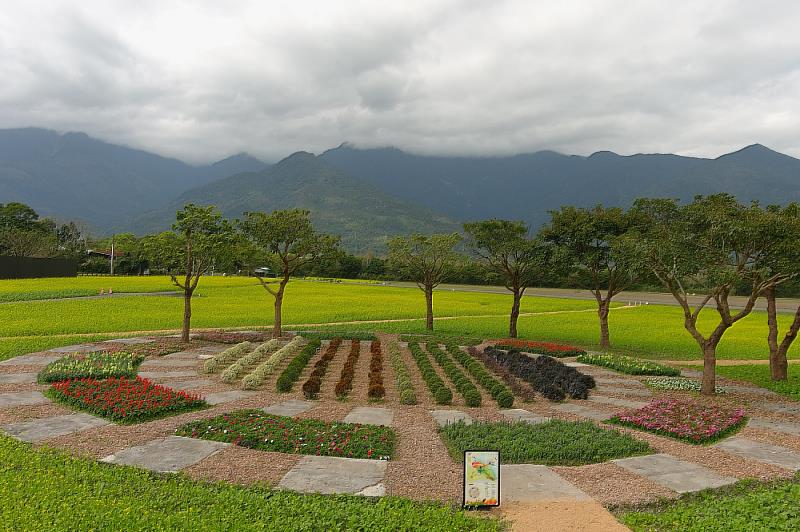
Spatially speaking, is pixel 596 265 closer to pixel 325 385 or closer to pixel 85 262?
pixel 325 385

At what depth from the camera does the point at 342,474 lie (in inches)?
366

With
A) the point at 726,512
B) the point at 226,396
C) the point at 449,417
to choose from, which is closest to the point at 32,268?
the point at 226,396

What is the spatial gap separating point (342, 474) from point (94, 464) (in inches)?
182

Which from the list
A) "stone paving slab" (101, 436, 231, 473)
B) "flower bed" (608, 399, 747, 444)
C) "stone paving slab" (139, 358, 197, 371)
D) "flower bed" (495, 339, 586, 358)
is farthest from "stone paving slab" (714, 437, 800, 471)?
"stone paving slab" (139, 358, 197, 371)

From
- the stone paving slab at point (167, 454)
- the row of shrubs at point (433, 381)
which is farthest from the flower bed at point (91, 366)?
the row of shrubs at point (433, 381)

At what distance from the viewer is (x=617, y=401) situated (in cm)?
1616

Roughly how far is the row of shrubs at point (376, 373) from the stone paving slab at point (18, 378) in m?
11.0

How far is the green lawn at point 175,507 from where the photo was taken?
7.03 meters

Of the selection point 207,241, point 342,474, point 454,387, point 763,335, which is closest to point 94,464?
point 342,474

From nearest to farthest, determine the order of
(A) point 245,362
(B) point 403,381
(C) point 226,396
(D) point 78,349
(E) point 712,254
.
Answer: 1. (C) point 226,396
2. (B) point 403,381
3. (E) point 712,254
4. (A) point 245,362
5. (D) point 78,349

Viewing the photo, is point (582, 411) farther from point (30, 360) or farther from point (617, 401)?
point (30, 360)

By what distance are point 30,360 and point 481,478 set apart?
19767 millimetres

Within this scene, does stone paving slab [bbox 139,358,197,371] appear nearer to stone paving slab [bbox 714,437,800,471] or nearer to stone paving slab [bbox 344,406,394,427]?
stone paving slab [bbox 344,406,394,427]

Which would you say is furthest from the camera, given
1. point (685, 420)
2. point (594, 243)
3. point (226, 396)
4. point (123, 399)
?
point (594, 243)
